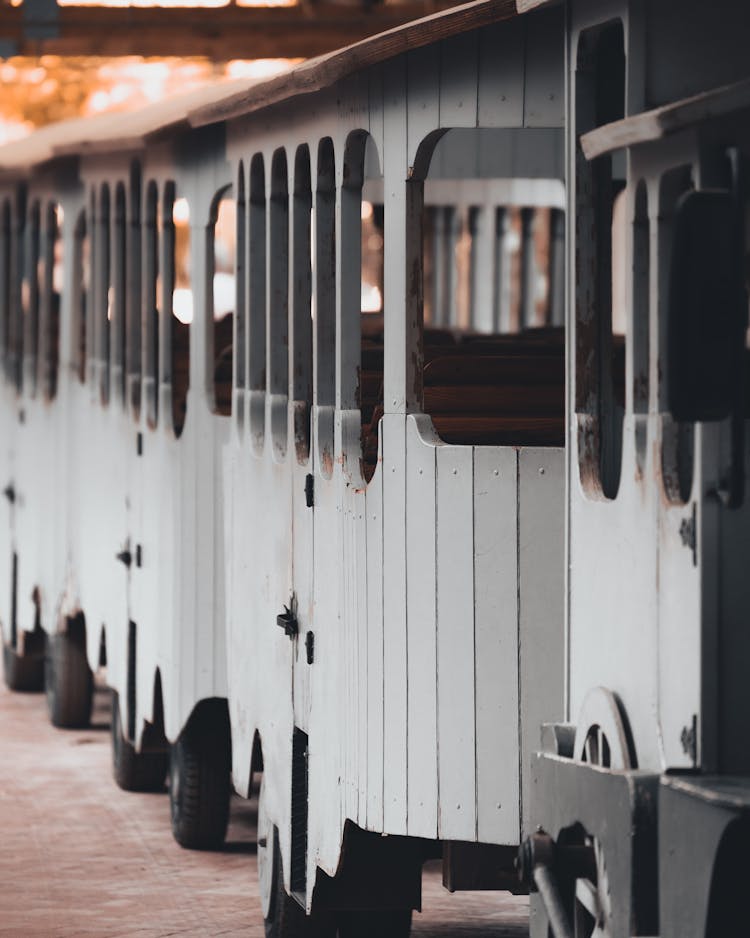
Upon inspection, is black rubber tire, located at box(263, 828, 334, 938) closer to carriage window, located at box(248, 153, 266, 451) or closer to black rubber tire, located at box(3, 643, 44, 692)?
carriage window, located at box(248, 153, 266, 451)

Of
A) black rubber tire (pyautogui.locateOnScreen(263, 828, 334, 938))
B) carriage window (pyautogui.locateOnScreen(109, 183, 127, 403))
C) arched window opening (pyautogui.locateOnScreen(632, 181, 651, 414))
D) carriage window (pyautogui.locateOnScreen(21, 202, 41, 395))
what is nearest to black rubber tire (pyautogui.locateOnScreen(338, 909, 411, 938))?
black rubber tire (pyautogui.locateOnScreen(263, 828, 334, 938))

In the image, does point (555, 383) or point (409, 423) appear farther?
point (555, 383)

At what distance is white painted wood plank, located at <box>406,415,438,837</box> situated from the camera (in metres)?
6.47

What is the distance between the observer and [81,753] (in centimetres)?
1248

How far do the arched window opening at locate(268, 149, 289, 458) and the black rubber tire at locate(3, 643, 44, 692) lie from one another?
22.4 ft

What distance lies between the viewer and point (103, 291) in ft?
39.6

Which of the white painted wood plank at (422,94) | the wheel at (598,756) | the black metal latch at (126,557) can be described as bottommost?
the wheel at (598,756)

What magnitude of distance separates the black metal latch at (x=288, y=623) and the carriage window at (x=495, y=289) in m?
0.83

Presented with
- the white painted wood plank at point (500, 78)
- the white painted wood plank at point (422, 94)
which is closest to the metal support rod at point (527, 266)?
the white painted wood plank at point (422, 94)

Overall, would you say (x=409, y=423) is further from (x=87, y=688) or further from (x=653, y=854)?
(x=87, y=688)

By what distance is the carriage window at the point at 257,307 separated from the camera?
8.48 meters

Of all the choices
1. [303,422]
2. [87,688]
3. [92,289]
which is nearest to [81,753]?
[87,688]

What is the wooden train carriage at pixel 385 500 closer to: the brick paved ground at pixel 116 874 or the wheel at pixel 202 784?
the brick paved ground at pixel 116 874

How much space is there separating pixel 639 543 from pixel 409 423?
5.30 feet
